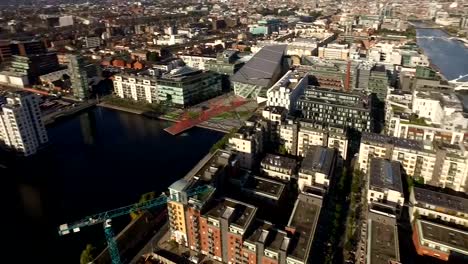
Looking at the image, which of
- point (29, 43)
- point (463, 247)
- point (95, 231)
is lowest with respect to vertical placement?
point (95, 231)

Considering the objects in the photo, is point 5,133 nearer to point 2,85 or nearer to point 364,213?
point 2,85

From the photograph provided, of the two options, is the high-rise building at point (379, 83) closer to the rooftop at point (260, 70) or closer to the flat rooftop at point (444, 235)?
the rooftop at point (260, 70)

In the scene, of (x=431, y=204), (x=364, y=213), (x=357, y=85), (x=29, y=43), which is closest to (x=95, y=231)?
(x=364, y=213)

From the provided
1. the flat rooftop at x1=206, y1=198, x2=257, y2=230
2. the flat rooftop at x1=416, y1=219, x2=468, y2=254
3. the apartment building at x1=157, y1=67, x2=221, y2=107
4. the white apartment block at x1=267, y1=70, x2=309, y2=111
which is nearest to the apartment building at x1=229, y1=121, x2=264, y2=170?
the flat rooftop at x1=206, y1=198, x2=257, y2=230

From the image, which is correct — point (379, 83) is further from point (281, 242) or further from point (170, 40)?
point (170, 40)

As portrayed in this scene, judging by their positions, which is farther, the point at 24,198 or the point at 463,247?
the point at 24,198

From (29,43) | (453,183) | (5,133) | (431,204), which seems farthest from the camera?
(29,43)

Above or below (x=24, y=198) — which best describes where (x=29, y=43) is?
above
